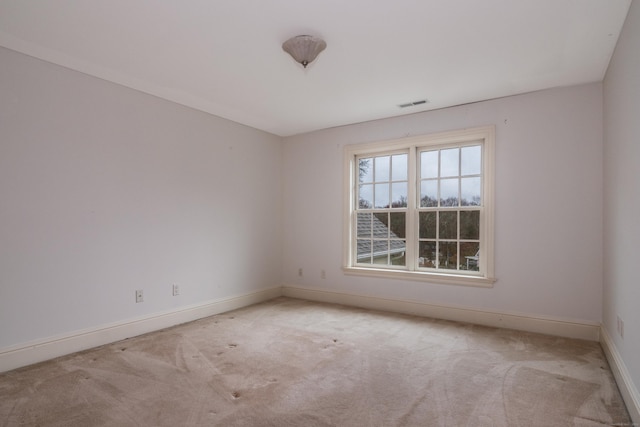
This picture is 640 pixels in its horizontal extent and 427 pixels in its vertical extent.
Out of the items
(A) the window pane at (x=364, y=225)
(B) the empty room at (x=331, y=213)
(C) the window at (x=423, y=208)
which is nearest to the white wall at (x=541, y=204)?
(B) the empty room at (x=331, y=213)

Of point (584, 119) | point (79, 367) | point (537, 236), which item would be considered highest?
point (584, 119)

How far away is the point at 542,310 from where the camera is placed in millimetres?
3635

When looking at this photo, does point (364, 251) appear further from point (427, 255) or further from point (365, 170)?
point (365, 170)

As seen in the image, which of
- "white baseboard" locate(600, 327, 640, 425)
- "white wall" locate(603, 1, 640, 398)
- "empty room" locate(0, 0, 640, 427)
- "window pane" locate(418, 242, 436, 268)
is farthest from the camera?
"window pane" locate(418, 242, 436, 268)

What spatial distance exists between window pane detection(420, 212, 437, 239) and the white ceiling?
142cm

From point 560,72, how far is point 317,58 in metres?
2.26

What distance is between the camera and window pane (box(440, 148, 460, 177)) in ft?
14.1

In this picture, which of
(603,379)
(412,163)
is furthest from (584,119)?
(603,379)

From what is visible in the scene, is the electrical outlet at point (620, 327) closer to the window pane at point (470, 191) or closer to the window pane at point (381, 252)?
the window pane at point (470, 191)

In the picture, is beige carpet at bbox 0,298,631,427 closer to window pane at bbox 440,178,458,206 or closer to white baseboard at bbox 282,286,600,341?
white baseboard at bbox 282,286,600,341

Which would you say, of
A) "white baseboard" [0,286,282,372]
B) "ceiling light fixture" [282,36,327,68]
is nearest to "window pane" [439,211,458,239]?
"ceiling light fixture" [282,36,327,68]

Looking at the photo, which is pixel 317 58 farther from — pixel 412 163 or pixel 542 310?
pixel 542 310

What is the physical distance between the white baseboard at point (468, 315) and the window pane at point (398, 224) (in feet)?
2.83

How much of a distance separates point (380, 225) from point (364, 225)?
9.7 inches
